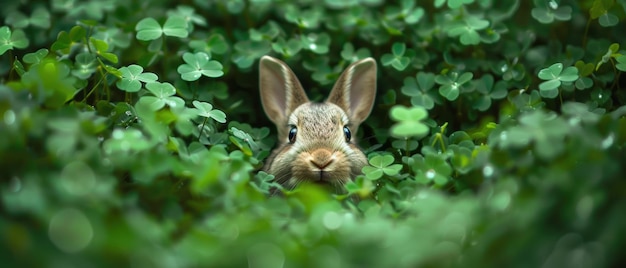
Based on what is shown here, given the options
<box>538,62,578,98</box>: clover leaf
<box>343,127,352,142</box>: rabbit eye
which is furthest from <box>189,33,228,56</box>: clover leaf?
<box>538,62,578,98</box>: clover leaf

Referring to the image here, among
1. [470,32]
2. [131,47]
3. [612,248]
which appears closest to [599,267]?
[612,248]

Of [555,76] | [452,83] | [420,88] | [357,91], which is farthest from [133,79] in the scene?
[555,76]

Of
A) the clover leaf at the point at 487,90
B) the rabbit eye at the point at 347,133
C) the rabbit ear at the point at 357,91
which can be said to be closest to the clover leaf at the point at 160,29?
the rabbit ear at the point at 357,91

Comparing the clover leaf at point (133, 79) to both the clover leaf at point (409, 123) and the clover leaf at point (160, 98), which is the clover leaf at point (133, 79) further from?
the clover leaf at point (409, 123)

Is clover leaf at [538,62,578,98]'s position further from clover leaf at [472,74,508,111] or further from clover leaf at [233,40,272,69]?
clover leaf at [233,40,272,69]

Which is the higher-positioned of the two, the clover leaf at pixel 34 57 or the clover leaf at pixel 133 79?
the clover leaf at pixel 133 79

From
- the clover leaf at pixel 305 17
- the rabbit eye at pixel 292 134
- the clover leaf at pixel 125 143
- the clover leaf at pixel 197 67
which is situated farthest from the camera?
the clover leaf at pixel 305 17

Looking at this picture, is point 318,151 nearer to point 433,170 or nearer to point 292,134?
point 292,134

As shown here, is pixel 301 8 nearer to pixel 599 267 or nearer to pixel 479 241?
pixel 479 241
